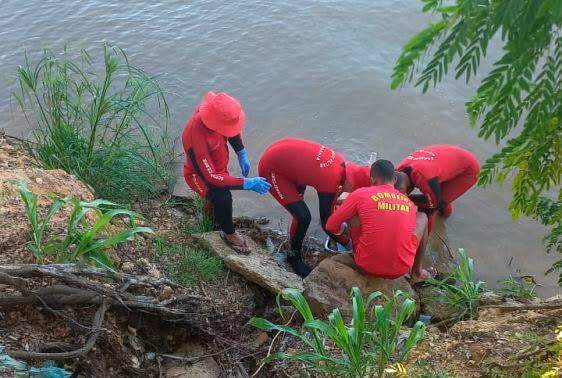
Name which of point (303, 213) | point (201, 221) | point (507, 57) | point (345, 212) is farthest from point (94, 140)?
point (507, 57)

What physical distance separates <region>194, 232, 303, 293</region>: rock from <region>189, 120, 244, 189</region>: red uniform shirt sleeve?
45cm

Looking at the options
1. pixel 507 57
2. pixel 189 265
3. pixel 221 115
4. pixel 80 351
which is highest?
pixel 507 57

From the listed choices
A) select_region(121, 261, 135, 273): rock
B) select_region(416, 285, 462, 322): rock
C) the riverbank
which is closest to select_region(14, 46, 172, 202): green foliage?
the riverbank

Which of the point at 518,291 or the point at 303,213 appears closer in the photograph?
the point at 518,291

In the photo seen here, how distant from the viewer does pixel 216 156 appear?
164 inches

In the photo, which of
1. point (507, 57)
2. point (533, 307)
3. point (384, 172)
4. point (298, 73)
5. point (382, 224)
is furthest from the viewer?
point (298, 73)

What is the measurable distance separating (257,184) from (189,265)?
3.04 feet

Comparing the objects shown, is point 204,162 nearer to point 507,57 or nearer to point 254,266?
point 254,266

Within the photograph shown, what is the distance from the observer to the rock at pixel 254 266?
→ 3613 millimetres

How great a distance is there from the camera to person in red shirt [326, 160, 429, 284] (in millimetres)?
3467

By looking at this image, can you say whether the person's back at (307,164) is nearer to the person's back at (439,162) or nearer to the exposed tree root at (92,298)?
the person's back at (439,162)

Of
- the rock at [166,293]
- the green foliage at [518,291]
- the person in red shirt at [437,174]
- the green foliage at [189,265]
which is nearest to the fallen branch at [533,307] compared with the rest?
the green foliage at [518,291]

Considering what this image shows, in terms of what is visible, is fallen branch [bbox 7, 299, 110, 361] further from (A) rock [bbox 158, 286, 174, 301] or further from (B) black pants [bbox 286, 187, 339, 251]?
(B) black pants [bbox 286, 187, 339, 251]

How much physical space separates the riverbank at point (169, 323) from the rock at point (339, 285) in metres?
0.25
